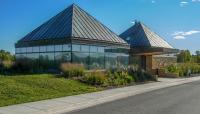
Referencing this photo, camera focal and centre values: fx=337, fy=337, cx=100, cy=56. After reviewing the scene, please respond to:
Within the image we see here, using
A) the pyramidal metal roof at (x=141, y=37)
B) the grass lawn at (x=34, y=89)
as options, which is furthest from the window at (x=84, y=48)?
the pyramidal metal roof at (x=141, y=37)

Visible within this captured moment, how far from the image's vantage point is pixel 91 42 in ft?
107

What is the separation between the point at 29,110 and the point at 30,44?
2206 centimetres

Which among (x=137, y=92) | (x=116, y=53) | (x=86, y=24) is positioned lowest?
(x=137, y=92)

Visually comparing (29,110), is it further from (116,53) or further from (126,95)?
(116,53)

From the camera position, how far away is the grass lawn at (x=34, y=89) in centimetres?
1602

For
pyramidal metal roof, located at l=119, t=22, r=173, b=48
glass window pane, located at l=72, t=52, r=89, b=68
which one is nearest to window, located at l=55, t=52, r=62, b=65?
glass window pane, located at l=72, t=52, r=89, b=68

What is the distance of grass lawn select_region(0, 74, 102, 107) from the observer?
16.0 metres

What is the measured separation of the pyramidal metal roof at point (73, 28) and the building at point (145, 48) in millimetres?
8442

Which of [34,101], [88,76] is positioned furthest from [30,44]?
[34,101]

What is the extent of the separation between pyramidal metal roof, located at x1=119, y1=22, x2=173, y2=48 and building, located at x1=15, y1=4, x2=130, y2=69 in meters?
8.47

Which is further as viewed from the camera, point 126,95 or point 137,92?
point 137,92

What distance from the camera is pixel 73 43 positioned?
3048cm

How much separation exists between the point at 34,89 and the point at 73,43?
41.0 ft

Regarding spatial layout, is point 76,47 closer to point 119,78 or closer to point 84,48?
point 84,48
